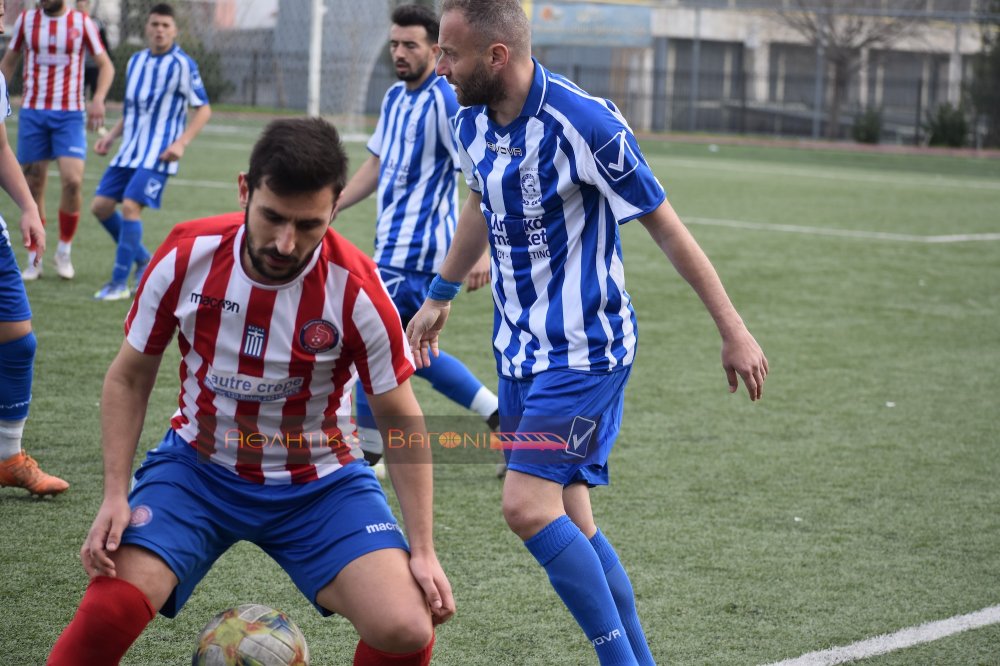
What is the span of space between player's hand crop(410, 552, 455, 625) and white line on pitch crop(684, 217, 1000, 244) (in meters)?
12.1

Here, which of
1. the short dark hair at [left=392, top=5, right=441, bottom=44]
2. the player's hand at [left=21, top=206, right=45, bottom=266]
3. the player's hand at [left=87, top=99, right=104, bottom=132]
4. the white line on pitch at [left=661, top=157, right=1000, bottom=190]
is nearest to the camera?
the player's hand at [left=21, top=206, right=45, bottom=266]

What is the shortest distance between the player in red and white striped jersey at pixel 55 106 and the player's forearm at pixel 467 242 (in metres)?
6.45

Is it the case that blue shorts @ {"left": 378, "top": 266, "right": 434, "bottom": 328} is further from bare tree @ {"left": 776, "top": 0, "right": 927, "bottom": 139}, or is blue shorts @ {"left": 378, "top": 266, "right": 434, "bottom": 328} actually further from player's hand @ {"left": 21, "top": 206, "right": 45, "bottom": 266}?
bare tree @ {"left": 776, "top": 0, "right": 927, "bottom": 139}

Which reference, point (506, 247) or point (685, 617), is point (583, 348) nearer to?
point (506, 247)

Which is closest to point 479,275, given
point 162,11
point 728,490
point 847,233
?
point 728,490

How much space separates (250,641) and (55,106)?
760 centimetres

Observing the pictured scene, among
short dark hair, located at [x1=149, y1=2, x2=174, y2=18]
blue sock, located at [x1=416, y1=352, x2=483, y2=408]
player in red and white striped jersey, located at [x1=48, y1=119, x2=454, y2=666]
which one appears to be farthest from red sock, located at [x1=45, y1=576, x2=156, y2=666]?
short dark hair, located at [x1=149, y1=2, x2=174, y2=18]

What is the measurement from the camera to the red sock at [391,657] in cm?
281

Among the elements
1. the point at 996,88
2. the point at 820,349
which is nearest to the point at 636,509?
the point at 820,349

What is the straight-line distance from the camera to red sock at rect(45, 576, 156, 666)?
266cm

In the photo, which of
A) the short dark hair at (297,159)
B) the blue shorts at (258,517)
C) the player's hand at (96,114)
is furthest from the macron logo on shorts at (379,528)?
the player's hand at (96,114)

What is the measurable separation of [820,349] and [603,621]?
18.0 feet

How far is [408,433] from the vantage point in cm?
292

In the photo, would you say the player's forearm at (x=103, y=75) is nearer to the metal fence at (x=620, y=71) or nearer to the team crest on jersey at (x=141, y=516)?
the team crest on jersey at (x=141, y=516)
